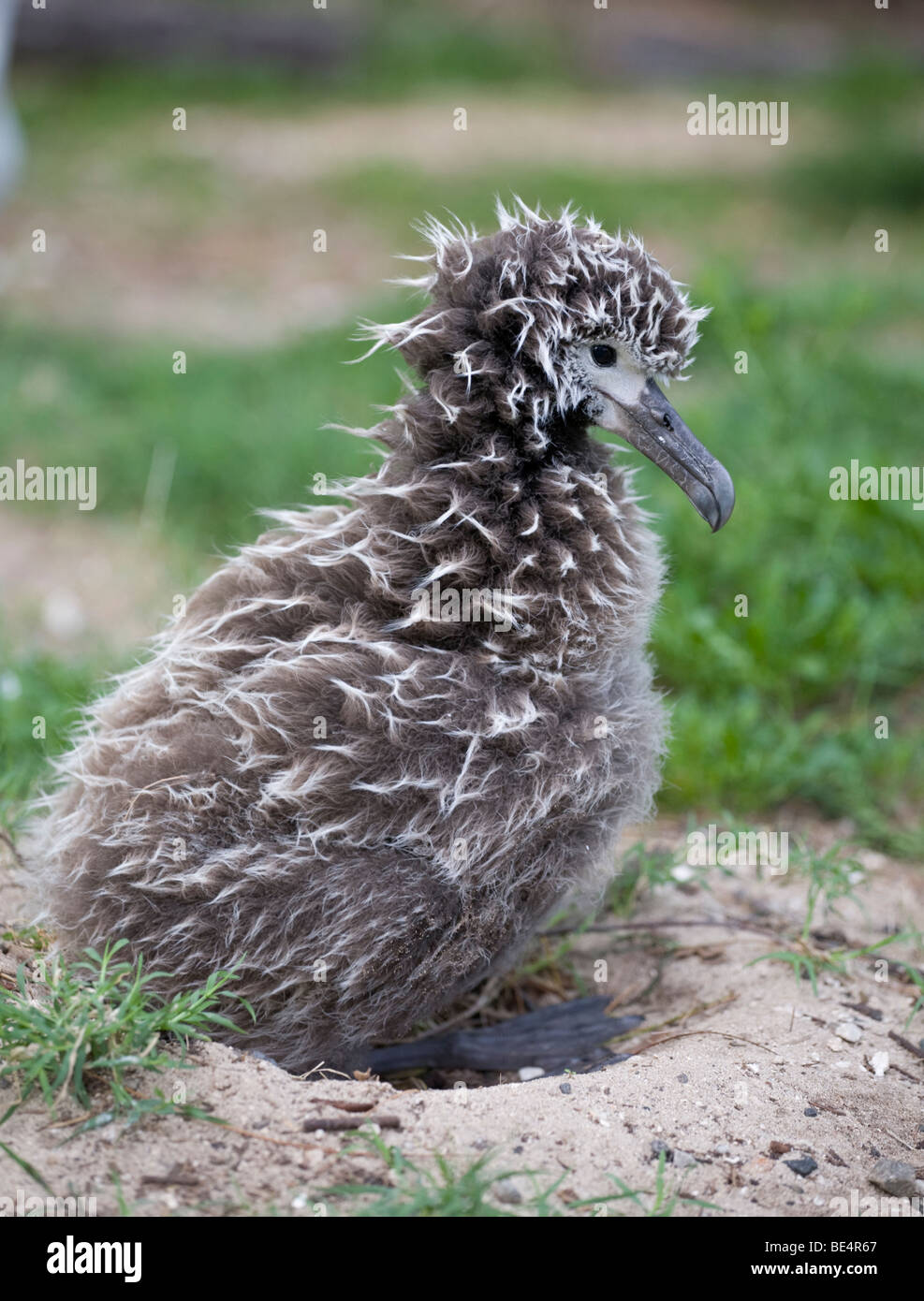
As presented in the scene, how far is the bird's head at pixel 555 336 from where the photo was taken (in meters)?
3.39

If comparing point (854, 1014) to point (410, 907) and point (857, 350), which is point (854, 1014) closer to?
point (410, 907)

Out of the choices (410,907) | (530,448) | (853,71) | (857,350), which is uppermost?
(853,71)

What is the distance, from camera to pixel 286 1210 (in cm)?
270

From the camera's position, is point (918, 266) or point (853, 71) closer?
point (918, 266)

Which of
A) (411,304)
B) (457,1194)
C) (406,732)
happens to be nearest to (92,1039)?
(457,1194)

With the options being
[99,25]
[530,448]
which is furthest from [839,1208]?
[99,25]

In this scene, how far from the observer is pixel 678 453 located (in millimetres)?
3629

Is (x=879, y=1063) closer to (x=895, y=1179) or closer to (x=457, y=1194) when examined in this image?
(x=895, y=1179)

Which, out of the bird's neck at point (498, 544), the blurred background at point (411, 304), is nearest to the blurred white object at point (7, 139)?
the blurred background at point (411, 304)

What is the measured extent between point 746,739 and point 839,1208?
2.49 metres

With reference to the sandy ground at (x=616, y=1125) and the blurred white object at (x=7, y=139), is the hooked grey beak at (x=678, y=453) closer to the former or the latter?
the sandy ground at (x=616, y=1125)

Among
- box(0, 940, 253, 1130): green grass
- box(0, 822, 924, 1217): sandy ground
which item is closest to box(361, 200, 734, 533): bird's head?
box(0, 822, 924, 1217): sandy ground

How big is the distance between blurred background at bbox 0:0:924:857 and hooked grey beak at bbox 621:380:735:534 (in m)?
1.64

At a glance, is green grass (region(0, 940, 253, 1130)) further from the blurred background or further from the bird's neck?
the blurred background
